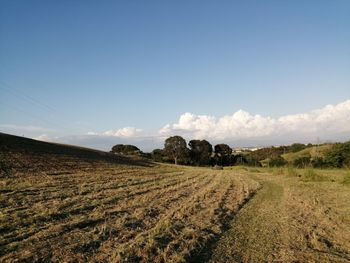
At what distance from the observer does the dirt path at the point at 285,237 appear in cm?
796

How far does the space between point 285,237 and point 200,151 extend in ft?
271

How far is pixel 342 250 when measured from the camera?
28.1 ft

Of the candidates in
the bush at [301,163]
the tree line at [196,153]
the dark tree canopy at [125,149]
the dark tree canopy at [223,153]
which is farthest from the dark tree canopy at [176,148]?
the bush at [301,163]

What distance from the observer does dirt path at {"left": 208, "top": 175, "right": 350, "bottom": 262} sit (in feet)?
26.1

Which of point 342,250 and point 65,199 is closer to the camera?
point 342,250

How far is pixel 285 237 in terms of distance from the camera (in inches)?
381

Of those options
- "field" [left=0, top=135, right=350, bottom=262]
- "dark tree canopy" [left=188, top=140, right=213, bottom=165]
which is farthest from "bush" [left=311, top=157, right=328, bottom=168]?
"field" [left=0, top=135, right=350, bottom=262]

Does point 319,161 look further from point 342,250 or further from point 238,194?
point 342,250

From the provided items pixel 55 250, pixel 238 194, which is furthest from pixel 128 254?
pixel 238 194

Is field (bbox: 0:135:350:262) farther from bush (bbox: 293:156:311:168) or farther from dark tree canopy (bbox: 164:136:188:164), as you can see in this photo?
dark tree canopy (bbox: 164:136:188:164)

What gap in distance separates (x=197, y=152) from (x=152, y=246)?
3343 inches

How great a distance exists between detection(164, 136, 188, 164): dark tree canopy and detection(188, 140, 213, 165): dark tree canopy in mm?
2906

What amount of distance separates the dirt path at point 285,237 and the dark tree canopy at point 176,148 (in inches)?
2987

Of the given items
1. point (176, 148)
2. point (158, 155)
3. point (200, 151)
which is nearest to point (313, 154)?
point (200, 151)
